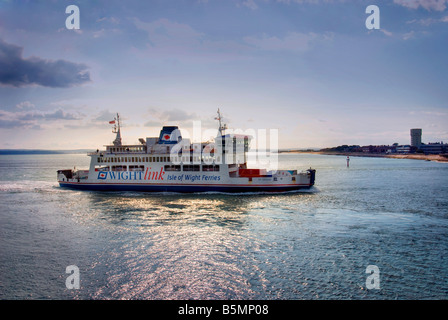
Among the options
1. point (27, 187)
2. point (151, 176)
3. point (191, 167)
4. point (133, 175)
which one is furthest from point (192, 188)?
point (27, 187)

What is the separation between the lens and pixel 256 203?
104 feet

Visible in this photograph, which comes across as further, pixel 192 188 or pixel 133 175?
pixel 133 175

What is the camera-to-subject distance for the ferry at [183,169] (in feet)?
127

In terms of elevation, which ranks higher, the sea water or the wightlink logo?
the wightlink logo

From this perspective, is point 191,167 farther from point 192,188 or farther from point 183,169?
point 192,188

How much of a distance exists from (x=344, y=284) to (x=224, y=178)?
1054 inches

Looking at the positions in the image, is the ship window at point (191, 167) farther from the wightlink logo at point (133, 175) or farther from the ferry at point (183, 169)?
the wightlink logo at point (133, 175)

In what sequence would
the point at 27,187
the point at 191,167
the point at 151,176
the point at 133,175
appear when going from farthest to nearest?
the point at 27,187
the point at 133,175
the point at 151,176
the point at 191,167

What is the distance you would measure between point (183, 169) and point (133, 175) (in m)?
8.25

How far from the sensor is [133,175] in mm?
41500

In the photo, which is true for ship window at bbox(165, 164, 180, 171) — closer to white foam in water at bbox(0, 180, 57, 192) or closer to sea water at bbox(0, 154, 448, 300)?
sea water at bbox(0, 154, 448, 300)

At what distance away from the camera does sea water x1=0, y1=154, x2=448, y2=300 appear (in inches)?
490

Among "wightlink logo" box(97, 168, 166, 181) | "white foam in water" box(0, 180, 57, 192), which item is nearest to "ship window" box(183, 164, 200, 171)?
"wightlink logo" box(97, 168, 166, 181)
